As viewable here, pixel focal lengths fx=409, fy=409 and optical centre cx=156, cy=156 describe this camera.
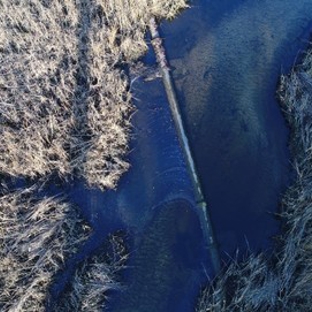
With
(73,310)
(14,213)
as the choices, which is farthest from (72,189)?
(73,310)

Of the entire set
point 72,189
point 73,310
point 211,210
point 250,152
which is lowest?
point 73,310

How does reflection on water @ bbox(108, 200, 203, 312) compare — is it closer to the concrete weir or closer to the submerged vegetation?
the concrete weir

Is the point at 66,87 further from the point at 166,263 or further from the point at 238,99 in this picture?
the point at 166,263

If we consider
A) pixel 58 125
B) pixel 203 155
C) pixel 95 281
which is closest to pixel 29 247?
pixel 95 281

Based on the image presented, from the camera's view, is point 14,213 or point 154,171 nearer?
point 14,213

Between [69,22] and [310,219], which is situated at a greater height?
[69,22]

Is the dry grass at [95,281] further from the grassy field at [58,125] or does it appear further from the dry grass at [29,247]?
the dry grass at [29,247]

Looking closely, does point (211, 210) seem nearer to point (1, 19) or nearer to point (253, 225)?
point (253, 225)
